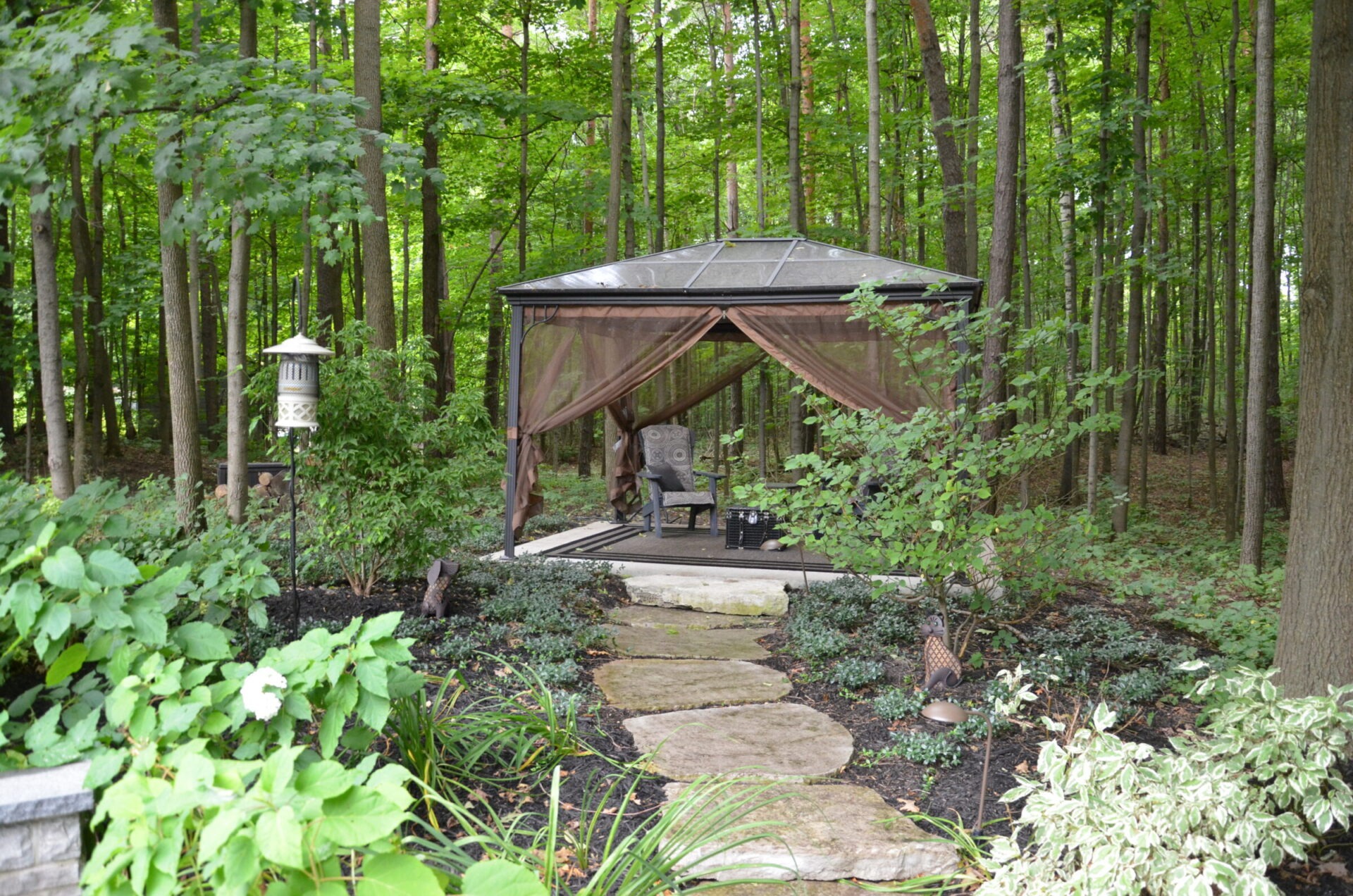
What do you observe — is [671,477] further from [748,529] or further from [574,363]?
[574,363]

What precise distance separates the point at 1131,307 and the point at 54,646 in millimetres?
11922

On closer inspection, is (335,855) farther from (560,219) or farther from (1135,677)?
(560,219)

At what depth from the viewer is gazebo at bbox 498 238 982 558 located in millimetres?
5984

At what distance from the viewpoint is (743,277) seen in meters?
6.33

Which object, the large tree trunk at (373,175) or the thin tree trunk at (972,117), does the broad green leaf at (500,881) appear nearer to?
the large tree trunk at (373,175)

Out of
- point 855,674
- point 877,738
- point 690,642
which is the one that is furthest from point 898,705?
point 690,642

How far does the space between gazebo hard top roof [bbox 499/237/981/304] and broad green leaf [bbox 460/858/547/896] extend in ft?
15.7

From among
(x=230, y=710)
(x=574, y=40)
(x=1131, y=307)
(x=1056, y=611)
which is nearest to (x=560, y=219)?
(x=574, y=40)

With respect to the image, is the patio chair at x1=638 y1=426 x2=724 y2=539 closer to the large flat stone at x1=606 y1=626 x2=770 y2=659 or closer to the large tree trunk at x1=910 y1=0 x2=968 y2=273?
the large flat stone at x1=606 y1=626 x2=770 y2=659

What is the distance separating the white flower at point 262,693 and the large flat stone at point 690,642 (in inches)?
105

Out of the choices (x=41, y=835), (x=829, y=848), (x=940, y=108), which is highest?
(x=940, y=108)

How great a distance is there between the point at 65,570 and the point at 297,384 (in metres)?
1.79

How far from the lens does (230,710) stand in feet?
6.12

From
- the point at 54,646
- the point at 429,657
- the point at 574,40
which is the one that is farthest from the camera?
the point at 574,40
